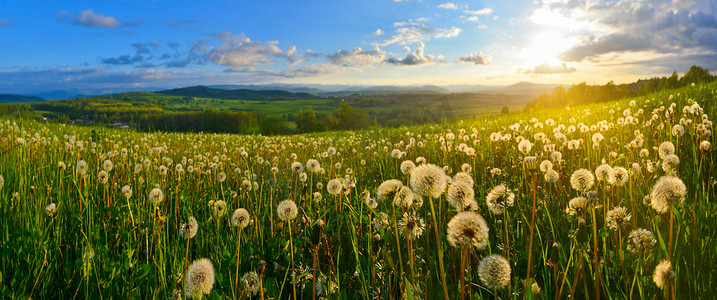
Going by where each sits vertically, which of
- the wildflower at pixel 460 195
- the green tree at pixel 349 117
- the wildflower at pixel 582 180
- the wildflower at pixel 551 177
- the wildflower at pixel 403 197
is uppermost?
the wildflower at pixel 460 195

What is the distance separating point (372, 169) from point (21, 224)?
3726 millimetres

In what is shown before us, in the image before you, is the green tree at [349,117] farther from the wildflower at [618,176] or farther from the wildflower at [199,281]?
the wildflower at [199,281]

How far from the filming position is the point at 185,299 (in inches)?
67.3

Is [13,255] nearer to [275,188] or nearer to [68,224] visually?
[68,224]

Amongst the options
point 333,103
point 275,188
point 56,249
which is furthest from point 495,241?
point 333,103

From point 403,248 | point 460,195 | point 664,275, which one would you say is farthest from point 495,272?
point 403,248

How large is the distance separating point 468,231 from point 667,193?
948mm

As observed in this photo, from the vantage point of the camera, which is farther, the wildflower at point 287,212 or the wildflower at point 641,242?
the wildflower at point 287,212

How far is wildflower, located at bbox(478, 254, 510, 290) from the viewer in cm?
130

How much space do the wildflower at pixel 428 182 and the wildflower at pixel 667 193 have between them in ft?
3.01

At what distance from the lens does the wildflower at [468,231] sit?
48.5 inches

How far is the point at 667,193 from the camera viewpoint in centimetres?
153

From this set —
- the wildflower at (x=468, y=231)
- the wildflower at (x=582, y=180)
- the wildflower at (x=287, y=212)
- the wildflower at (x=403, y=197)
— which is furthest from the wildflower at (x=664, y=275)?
the wildflower at (x=287, y=212)

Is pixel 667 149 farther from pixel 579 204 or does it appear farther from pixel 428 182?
pixel 428 182
